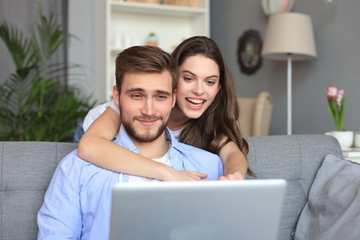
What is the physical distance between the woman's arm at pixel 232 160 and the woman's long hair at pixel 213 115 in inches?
2.3

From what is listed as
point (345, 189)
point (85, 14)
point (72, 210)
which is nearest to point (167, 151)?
point (72, 210)

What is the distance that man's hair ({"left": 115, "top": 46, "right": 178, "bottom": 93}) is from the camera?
52.4 inches

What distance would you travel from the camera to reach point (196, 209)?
2.59 feet

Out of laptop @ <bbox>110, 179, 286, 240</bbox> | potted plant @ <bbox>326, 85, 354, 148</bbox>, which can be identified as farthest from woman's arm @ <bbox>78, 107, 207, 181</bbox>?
potted plant @ <bbox>326, 85, 354, 148</bbox>

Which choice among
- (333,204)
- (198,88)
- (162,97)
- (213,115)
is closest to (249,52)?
(213,115)

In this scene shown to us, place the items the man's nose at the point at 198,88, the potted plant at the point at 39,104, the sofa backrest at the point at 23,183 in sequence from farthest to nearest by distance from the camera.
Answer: the potted plant at the point at 39,104
the man's nose at the point at 198,88
the sofa backrest at the point at 23,183

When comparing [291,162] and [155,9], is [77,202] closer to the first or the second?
[291,162]

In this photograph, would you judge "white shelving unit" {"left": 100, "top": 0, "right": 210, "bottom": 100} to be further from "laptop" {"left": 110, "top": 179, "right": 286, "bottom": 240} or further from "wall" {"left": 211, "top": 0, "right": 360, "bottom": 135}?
"laptop" {"left": 110, "top": 179, "right": 286, "bottom": 240}

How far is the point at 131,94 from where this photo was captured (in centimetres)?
132

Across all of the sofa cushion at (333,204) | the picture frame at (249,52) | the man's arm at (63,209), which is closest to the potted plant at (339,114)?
the sofa cushion at (333,204)

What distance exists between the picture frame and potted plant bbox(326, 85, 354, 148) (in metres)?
1.60

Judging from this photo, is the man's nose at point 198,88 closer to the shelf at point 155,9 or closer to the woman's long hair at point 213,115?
the woman's long hair at point 213,115

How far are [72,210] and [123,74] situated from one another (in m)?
0.44

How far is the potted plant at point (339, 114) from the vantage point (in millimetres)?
2236
